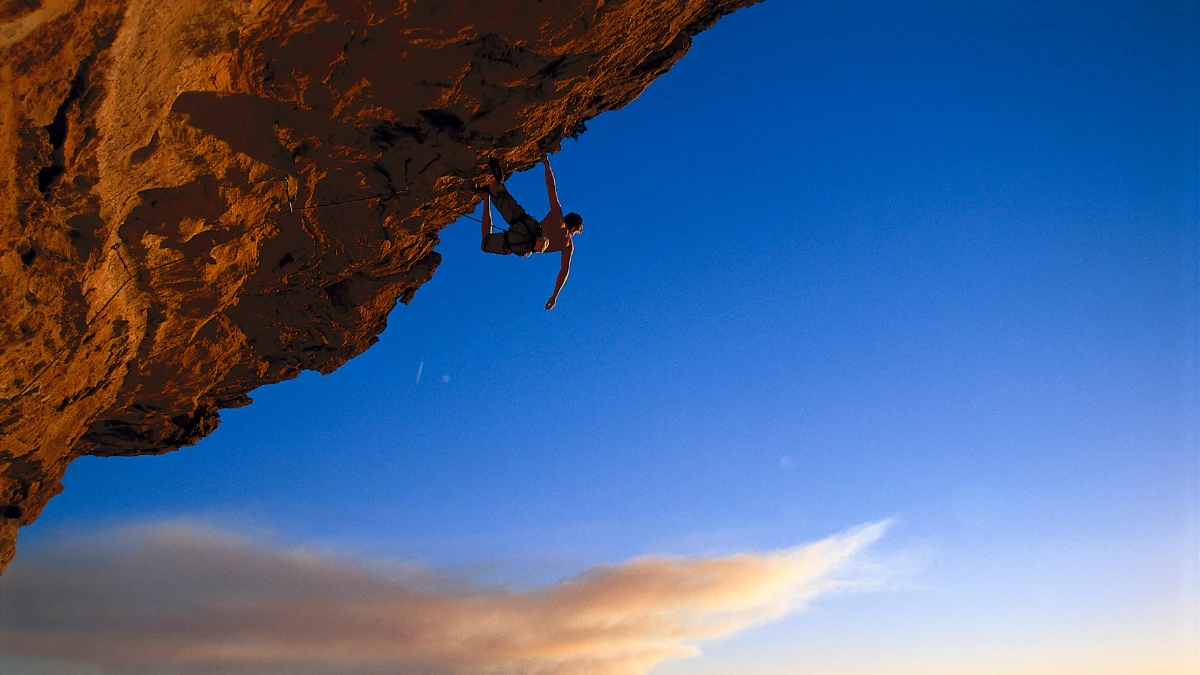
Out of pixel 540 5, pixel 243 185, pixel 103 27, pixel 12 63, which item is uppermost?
pixel 540 5

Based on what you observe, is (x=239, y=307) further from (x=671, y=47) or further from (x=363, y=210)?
(x=671, y=47)

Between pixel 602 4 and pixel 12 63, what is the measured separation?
4315 mm

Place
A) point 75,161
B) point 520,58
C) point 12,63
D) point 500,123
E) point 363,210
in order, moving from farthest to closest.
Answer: point 363,210 → point 500,123 → point 520,58 → point 75,161 → point 12,63

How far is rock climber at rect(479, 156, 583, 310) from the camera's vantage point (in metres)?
8.32

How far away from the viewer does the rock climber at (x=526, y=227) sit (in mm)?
8320

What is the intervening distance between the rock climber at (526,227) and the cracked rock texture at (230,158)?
1.11 ft

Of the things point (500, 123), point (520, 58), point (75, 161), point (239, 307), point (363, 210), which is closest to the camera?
point (75, 161)

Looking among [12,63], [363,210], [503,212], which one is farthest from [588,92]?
[12,63]

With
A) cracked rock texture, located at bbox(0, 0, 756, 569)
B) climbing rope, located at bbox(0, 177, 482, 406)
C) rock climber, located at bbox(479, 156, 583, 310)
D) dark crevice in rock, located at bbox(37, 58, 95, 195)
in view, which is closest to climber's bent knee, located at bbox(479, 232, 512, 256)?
rock climber, located at bbox(479, 156, 583, 310)

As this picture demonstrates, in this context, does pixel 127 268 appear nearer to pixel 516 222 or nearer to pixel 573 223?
pixel 516 222

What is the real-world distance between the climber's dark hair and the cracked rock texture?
87 cm

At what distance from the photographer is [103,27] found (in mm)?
4629

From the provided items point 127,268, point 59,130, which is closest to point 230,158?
point 59,130

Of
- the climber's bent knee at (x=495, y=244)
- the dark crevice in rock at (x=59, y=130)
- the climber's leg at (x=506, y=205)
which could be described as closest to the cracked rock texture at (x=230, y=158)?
the dark crevice in rock at (x=59, y=130)
